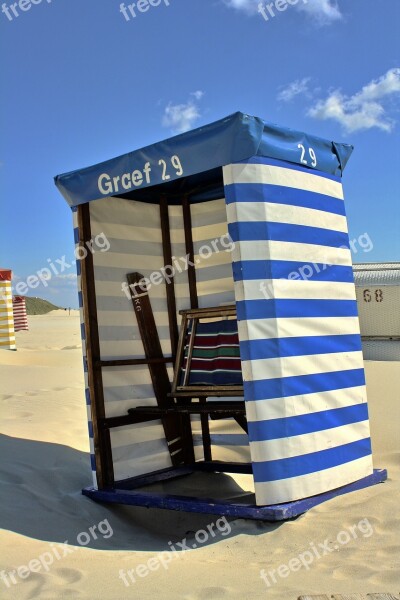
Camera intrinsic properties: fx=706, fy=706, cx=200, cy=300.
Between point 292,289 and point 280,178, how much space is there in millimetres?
812

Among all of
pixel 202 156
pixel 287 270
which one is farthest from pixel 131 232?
pixel 287 270

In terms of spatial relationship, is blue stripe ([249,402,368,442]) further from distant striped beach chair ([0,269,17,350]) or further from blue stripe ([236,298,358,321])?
distant striped beach chair ([0,269,17,350])

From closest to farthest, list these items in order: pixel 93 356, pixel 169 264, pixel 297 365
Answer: pixel 297 365, pixel 93 356, pixel 169 264

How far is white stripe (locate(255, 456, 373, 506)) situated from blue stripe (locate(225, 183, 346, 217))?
6.43ft

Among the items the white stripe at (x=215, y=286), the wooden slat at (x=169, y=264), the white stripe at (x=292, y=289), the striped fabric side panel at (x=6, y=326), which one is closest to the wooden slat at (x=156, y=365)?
the wooden slat at (x=169, y=264)

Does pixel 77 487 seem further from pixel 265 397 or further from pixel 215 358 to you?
pixel 265 397

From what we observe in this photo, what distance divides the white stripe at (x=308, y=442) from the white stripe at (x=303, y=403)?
0.17m

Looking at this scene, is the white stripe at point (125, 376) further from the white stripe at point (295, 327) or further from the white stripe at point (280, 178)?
the white stripe at point (280, 178)

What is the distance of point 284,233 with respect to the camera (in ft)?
16.8

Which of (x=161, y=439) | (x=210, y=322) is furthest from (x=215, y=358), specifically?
(x=161, y=439)

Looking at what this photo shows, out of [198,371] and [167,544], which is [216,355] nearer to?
[198,371]

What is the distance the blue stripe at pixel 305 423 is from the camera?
481 cm

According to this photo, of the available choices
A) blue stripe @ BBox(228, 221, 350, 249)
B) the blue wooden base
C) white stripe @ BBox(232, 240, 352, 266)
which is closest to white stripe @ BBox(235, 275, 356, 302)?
white stripe @ BBox(232, 240, 352, 266)

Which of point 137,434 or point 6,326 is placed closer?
point 137,434
